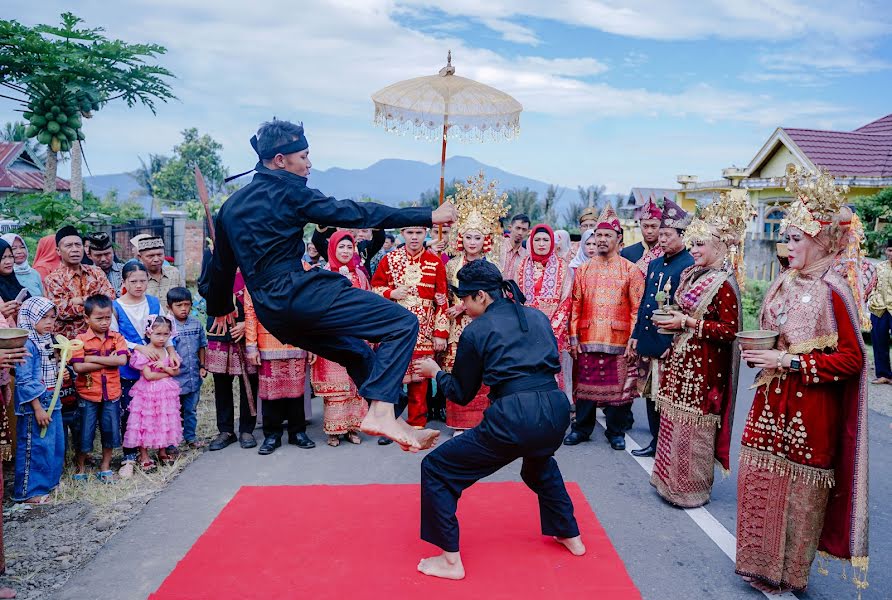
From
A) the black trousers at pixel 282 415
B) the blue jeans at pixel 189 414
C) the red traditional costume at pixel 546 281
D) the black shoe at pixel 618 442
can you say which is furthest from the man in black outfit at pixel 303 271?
the red traditional costume at pixel 546 281

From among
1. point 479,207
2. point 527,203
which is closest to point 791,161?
point 527,203

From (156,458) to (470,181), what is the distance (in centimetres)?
387

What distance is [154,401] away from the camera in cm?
539

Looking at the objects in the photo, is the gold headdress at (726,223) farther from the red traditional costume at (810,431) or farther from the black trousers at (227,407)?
the black trousers at (227,407)

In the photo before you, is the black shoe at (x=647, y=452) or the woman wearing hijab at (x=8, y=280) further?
the black shoe at (x=647, y=452)

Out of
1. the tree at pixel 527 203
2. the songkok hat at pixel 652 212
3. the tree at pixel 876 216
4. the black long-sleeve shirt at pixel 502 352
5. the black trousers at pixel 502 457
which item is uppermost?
the tree at pixel 527 203

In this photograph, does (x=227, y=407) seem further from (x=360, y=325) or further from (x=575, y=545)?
(x=575, y=545)

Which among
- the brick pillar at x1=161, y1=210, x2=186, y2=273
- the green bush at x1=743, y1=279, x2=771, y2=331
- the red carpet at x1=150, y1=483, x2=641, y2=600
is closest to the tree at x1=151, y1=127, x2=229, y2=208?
the brick pillar at x1=161, y1=210, x2=186, y2=273

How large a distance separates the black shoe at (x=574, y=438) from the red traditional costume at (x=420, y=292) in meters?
1.41

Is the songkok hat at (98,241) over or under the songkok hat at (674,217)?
under

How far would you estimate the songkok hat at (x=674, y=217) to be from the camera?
17.7 feet

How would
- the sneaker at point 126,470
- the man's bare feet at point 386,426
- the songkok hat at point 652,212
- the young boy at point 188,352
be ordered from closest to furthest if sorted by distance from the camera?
the man's bare feet at point 386,426 < the sneaker at point 126,470 < the young boy at point 188,352 < the songkok hat at point 652,212

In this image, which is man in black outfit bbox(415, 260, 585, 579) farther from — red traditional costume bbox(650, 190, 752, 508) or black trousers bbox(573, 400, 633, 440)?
black trousers bbox(573, 400, 633, 440)

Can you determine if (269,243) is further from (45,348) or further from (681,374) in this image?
(681,374)
